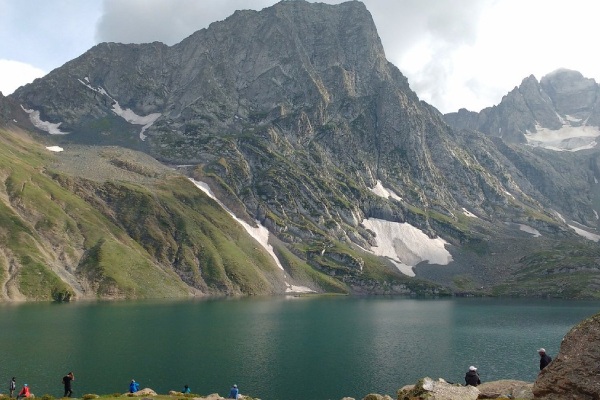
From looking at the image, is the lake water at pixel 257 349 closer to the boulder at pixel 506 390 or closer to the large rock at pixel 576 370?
the boulder at pixel 506 390

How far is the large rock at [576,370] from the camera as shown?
84.8ft

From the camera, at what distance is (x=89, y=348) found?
93438 millimetres

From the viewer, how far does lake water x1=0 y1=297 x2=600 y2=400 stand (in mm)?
72375

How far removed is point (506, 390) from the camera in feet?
116

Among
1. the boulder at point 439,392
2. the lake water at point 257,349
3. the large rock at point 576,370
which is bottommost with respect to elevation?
the lake water at point 257,349

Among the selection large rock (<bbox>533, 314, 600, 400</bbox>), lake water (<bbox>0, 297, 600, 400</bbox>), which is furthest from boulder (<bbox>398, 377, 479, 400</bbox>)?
lake water (<bbox>0, 297, 600, 400</bbox>)

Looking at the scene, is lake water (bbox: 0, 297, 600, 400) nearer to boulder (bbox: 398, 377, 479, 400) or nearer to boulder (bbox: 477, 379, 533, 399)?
boulder (bbox: 477, 379, 533, 399)

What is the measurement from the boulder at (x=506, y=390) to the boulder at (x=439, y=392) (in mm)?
1781

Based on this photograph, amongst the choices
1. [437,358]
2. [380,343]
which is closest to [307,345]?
[380,343]

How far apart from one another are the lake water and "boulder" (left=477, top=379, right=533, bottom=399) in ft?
112

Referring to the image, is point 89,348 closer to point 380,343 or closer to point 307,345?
point 307,345

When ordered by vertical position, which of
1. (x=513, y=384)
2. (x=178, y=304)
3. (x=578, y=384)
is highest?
(x=578, y=384)

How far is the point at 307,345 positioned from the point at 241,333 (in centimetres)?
2083

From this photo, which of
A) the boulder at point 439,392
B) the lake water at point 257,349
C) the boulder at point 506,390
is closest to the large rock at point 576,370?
the boulder at point 439,392
